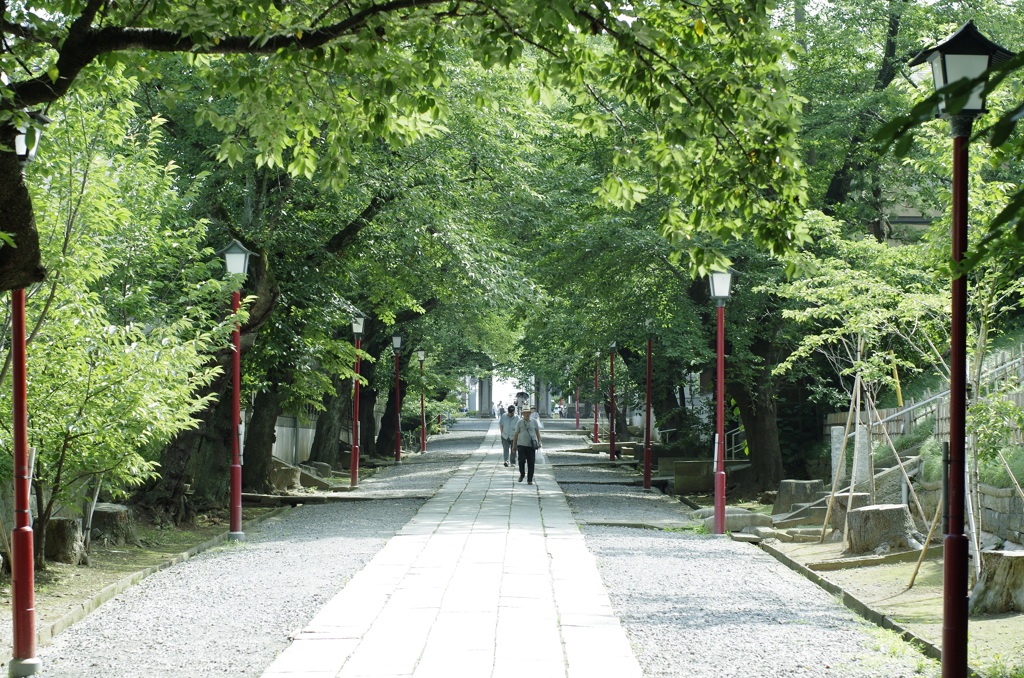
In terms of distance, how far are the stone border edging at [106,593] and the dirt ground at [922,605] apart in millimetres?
6172

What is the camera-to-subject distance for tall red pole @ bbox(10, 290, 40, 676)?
6.95 metres

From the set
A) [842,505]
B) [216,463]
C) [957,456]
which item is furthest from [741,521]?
[957,456]

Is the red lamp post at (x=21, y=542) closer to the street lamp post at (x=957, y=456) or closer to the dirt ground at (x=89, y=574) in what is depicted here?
the dirt ground at (x=89, y=574)

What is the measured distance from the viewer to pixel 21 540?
7082 mm

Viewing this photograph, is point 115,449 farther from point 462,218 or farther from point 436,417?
point 436,417

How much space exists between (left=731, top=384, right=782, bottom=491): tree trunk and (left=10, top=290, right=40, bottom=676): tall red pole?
1643 cm

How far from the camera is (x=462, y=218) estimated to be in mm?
20125

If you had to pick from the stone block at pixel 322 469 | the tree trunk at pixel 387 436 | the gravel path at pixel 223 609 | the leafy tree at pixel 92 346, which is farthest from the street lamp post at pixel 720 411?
the tree trunk at pixel 387 436

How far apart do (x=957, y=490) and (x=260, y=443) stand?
55.0 ft

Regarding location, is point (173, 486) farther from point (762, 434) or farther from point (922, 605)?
point (762, 434)

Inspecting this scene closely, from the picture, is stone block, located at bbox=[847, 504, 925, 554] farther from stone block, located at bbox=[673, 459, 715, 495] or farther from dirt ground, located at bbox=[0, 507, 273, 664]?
stone block, located at bbox=[673, 459, 715, 495]

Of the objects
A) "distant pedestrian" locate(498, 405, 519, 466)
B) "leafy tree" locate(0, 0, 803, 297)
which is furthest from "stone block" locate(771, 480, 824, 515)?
"distant pedestrian" locate(498, 405, 519, 466)

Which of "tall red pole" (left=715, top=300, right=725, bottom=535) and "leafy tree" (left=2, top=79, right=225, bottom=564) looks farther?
"tall red pole" (left=715, top=300, right=725, bottom=535)

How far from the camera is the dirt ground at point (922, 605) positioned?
6.91m
